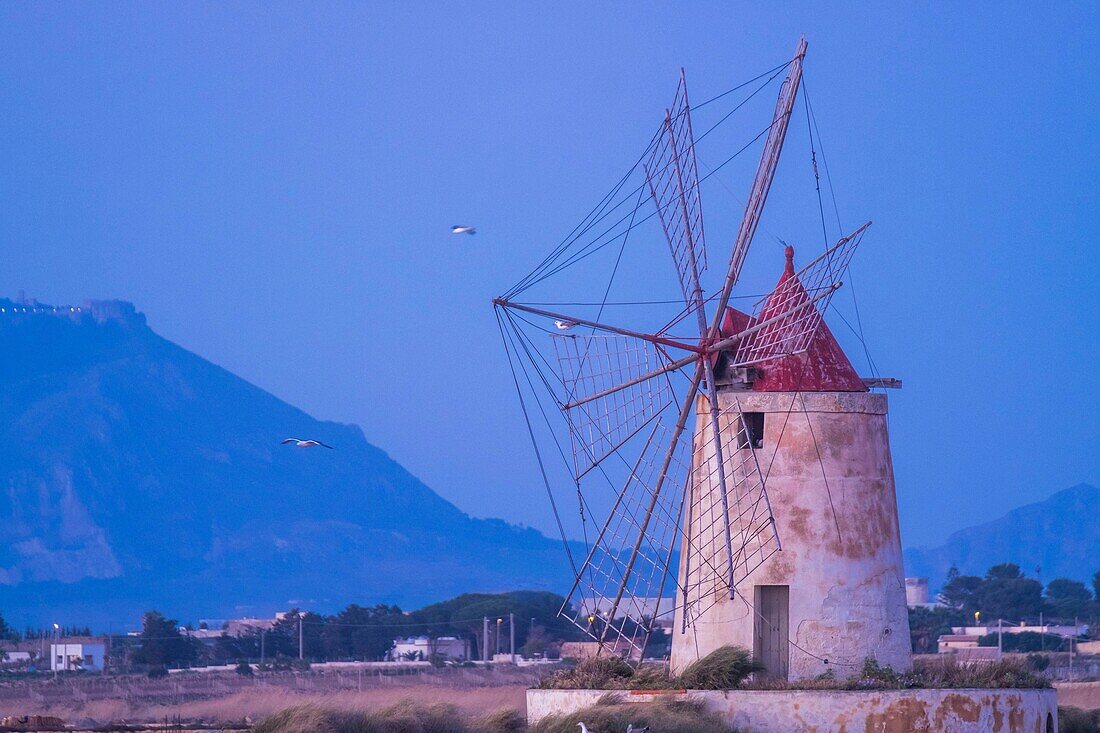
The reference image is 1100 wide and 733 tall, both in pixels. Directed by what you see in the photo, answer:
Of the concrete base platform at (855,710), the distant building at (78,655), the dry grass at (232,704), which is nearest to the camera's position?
the concrete base platform at (855,710)

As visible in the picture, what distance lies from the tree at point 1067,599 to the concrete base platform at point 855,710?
6398 cm

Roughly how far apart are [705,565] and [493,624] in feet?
155

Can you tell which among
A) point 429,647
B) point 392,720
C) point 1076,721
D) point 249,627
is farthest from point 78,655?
point 392,720

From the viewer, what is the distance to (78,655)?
61750 mm

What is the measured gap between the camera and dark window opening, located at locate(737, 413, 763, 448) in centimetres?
2194

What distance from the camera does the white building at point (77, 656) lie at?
5775 centimetres

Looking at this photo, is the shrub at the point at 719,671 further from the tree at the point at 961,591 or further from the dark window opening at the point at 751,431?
the tree at the point at 961,591

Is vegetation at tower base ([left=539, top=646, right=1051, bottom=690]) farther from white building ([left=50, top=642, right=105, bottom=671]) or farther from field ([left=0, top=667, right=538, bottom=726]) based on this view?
white building ([left=50, top=642, right=105, bottom=671])

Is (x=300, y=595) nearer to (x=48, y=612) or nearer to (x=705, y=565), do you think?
(x=48, y=612)

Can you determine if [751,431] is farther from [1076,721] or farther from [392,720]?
[1076,721]

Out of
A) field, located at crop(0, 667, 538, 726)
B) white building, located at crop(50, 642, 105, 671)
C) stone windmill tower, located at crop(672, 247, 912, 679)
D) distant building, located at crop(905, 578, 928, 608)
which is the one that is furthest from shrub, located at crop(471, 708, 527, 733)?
distant building, located at crop(905, 578, 928, 608)

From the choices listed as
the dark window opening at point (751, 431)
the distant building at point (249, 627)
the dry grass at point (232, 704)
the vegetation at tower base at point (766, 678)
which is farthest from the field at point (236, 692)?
the distant building at point (249, 627)

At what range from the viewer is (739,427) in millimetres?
22188

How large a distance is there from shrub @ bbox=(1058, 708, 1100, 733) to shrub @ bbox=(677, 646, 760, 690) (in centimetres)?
693
